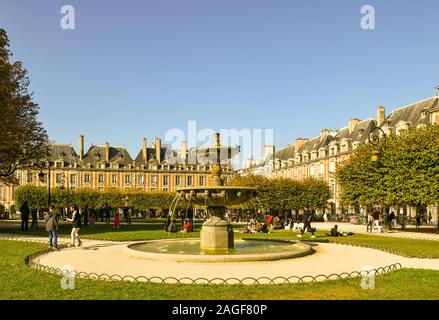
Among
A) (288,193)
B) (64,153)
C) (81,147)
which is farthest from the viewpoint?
(81,147)

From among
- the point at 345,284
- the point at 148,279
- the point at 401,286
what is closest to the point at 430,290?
the point at 401,286

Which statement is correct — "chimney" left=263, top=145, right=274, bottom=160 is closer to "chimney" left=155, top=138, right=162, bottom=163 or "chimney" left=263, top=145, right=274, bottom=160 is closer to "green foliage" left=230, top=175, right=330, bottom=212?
"chimney" left=155, top=138, right=162, bottom=163

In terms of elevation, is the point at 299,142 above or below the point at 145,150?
above

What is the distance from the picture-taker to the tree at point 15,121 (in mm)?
29031

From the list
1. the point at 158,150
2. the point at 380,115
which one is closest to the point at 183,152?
the point at 158,150

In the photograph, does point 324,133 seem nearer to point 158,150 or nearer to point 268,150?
point 268,150

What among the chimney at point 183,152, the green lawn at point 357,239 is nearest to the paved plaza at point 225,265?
the green lawn at point 357,239

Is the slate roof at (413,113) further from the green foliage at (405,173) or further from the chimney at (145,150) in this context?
the chimney at (145,150)

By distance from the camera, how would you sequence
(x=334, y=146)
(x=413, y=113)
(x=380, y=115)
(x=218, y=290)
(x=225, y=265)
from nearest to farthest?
(x=218, y=290) < (x=225, y=265) < (x=413, y=113) < (x=380, y=115) < (x=334, y=146)

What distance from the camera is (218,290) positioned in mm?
9875

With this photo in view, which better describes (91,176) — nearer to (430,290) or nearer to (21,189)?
(21,189)

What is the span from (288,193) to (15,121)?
37.0 metres

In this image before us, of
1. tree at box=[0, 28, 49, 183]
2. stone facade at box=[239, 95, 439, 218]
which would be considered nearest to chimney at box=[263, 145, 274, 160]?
stone facade at box=[239, 95, 439, 218]

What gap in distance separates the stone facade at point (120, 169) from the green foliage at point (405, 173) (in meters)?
55.2
